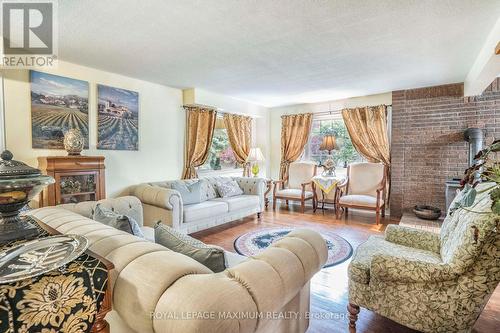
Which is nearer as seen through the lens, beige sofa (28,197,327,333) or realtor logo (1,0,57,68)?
beige sofa (28,197,327,333)

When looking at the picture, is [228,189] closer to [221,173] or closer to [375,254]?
[221,173]

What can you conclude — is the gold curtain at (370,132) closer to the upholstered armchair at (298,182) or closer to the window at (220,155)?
the upholstered armchair at (298,182)

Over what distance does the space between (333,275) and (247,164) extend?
3.59 metres

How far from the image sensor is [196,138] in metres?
4.67

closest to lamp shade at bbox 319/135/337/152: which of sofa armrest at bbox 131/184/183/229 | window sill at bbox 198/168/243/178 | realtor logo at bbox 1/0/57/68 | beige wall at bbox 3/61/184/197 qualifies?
window sill at bbox 198/168/243/178

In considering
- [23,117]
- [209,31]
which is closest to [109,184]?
[23,117]

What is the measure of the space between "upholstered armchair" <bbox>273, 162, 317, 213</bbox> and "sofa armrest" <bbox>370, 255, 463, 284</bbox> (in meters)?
3.54

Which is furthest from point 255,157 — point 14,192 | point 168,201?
point 14,192

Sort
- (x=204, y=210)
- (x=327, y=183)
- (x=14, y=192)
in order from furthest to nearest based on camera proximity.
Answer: (x=327, y=183), (x=204, y=210), (x=14, y=192)

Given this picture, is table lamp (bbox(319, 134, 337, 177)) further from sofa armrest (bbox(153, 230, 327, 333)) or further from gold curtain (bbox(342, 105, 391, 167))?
sofa armrest (bbox(153, 230, 327, 333))

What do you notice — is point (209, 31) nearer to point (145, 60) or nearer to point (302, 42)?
point (302, 42)

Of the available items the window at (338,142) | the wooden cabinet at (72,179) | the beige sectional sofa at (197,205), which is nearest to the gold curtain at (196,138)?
the beige sectional sofa at (197,205)

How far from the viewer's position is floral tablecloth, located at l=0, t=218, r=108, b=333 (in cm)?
67

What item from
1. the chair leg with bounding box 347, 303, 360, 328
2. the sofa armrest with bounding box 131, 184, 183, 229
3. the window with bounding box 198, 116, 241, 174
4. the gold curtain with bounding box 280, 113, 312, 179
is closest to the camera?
the chair leg with bounding box 347, 303, 360, 328
